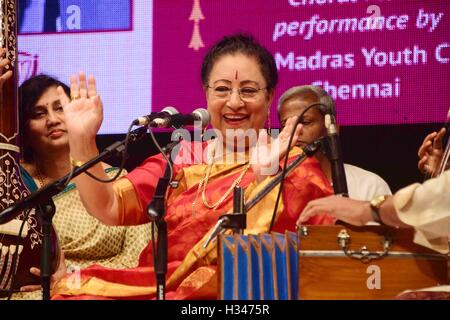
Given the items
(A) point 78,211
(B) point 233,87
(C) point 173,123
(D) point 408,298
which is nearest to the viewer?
(D) point 408,298

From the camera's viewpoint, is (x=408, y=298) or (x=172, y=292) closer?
(x=408, y=298)

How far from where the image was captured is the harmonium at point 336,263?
295cm

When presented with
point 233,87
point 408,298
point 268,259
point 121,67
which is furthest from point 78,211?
point 408,298

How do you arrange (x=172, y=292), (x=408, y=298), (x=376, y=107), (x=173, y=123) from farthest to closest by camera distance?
(x=376, y=107) → (x=172, y=292) → (x=173, y=123) → (x=408, y=298)

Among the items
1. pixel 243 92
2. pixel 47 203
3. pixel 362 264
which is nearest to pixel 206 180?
pixel 243 92

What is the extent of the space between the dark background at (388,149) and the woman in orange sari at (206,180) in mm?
518

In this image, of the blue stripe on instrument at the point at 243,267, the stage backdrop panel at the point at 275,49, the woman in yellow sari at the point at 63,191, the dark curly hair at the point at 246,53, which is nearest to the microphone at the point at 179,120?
the blue stripe on instrument at the point at 243,267

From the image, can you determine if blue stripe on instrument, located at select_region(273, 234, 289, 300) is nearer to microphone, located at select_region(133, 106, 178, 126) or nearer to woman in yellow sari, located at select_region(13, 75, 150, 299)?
microphone, located at select_region(133, 106, 178, 126)

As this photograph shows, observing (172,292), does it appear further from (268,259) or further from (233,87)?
(233,87)

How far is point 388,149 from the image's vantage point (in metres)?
4.26

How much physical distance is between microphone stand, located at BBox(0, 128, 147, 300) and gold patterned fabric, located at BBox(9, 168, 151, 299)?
1234mm

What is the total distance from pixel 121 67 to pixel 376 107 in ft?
4.49

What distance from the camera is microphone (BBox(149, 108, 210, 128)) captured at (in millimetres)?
3139
